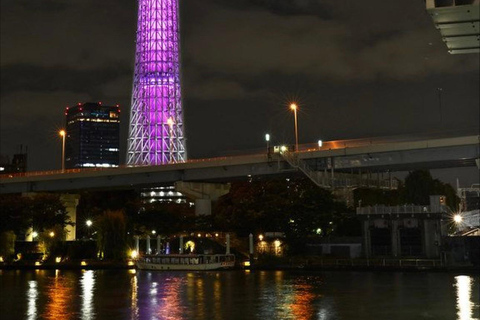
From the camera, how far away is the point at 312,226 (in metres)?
92.0

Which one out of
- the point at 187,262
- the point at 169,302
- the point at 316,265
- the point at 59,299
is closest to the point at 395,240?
the point at 316,265

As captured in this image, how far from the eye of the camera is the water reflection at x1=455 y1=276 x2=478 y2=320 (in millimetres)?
39597

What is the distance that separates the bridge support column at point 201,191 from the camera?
10403cm

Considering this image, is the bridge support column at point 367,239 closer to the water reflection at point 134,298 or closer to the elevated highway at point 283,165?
the elevated highway at point 283,165

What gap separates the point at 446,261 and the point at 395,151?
1558cm

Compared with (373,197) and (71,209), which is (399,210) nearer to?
(373,197)

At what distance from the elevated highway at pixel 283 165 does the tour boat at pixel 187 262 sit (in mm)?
15456

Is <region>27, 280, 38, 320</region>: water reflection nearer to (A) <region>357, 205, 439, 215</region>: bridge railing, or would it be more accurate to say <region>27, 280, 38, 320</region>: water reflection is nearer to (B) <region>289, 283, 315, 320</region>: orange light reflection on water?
(B) <region>289, 283, 315, 320</region>: orange light reflection on water

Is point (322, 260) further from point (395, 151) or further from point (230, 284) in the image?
point (230, 284)

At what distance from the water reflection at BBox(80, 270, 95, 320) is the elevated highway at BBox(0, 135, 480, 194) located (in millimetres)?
27037

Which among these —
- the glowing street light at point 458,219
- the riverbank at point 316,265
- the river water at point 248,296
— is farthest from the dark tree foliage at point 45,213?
the glowing street light at point 458,219

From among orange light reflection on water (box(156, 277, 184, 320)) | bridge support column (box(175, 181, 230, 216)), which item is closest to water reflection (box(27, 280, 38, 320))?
orange light reflection on water (box(156, 277, 184, 320))

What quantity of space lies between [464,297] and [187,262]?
45526 mm

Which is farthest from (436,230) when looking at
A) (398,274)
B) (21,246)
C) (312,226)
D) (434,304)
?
(21,246)
